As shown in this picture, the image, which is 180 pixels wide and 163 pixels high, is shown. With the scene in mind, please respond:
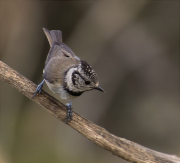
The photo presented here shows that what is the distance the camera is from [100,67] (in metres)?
6.02

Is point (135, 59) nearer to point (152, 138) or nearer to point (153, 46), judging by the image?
point (153, 46)

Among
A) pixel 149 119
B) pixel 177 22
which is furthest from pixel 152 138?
pixel 177 22

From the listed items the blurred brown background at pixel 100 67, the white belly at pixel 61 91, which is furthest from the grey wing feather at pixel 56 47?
the blurred brown background at pixel 100 67

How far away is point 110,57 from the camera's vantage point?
6086 millimetres

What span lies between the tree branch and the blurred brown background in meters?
2.81

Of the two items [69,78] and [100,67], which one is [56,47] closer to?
[69,78]

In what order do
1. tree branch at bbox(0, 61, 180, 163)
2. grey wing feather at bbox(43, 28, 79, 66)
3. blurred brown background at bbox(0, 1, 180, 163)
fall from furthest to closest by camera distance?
blurred brown background at bbox(0, 1, 180, 163), grey wing feather at bbox(43, 28, 79, 66), tree branch at bbox(0, 61, 180, 163)

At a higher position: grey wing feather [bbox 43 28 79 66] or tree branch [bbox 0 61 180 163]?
grey wing feather [bbox 43 28 79 66]

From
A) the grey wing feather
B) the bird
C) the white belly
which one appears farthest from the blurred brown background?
the white belly

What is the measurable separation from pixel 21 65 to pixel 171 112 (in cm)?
384

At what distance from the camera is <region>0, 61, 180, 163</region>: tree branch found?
3.03 m

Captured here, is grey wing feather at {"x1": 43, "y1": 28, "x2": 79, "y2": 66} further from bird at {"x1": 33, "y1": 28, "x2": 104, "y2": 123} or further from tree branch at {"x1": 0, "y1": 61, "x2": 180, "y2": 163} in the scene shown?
tree branch at {"x1": 0, "y1": 61, "x2": 180, "y2": 163}

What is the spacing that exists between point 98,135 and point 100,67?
123 inches

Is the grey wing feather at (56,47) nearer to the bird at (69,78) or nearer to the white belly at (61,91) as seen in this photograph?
the bird at (69,78)
